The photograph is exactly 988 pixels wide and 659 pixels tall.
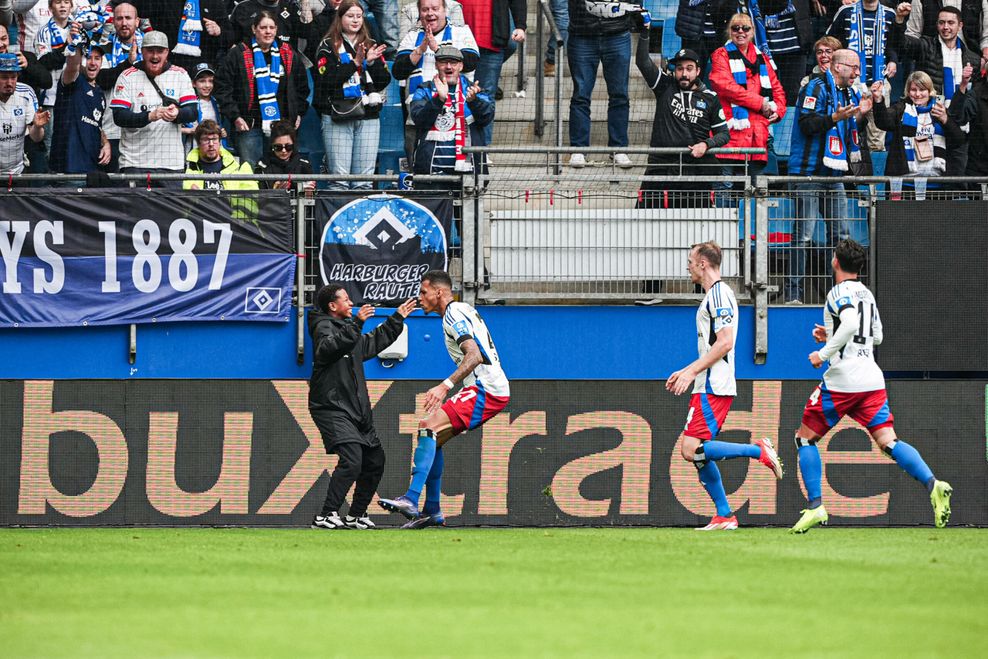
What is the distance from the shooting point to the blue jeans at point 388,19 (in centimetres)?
1730

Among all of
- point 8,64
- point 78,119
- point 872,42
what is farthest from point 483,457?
point 872,42

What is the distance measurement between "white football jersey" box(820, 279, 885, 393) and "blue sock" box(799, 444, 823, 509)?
515mm

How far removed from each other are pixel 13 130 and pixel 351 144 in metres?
3.73

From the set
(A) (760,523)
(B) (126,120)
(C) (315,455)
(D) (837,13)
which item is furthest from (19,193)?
(D) (837,13)

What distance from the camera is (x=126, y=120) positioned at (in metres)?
15.3

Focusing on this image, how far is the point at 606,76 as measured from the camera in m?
16.9

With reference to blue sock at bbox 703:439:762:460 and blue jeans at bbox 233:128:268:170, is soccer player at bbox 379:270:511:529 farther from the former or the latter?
blue jeans at bbox 233:128:268:170

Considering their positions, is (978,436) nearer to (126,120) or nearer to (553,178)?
(553,178)

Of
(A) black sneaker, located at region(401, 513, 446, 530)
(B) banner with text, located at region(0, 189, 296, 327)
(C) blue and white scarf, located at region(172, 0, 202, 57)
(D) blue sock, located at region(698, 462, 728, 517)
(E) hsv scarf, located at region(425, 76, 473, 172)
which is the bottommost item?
(A) black sneaker, located at region(401, 513, 446, 530)

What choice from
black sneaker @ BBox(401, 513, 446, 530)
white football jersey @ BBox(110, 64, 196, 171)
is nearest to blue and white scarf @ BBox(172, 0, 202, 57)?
white football jersey @ BBox(110, 64, 196, 171)

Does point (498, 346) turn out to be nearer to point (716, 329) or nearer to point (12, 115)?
point (716, 329)

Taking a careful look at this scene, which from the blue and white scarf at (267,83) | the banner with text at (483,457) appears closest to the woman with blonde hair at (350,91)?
the blue and white scarf at (267,83)

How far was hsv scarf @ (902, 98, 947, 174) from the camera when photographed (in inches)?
654

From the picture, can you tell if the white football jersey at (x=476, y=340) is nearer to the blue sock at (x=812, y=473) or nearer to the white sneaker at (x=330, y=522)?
the white sneaker at (x=330, y=522)
